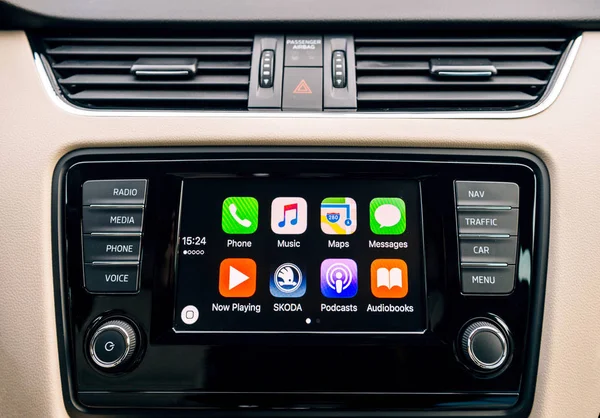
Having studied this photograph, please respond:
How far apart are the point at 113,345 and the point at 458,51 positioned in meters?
0.92

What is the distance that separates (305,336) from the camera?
41.2 inches

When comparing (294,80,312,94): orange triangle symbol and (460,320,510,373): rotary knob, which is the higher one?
(294,80,312,94): orange triangle symbol

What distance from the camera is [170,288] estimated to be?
1.07 metres

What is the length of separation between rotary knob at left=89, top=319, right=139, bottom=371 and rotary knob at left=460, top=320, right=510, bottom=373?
0.65 m

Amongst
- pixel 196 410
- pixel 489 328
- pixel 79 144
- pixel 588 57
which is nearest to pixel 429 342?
pixel 489 328

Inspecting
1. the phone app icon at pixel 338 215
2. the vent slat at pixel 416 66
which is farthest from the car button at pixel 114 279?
the vent slat at pixel 416 66

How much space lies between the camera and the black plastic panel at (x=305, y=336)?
1048 millimetres

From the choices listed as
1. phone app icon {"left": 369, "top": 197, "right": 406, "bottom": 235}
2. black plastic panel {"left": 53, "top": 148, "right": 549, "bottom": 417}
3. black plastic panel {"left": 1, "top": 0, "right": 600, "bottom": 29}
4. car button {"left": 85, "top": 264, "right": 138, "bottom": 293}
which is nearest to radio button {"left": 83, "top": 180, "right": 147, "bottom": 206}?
black plastic panel {"left": 53, "top": 148, "right": 549, "bottom": 417}

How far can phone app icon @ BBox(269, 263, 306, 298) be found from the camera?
3.46 ft

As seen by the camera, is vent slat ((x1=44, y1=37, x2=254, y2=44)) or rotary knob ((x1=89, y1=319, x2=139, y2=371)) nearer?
rotary knob ((x1=89, y1=319, x2=139, y2=371))

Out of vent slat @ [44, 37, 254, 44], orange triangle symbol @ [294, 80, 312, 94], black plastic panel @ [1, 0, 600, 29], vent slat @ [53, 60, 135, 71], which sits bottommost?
orange triangle symbol @ [294, 80, 312, 94]

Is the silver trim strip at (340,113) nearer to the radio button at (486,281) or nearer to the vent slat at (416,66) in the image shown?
the vent slat at (416,66)

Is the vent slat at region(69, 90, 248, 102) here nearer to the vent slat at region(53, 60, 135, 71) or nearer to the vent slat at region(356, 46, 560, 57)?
the vent slat at region(53, 60, 135, 71)

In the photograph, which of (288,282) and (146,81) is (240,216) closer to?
(288,282)
